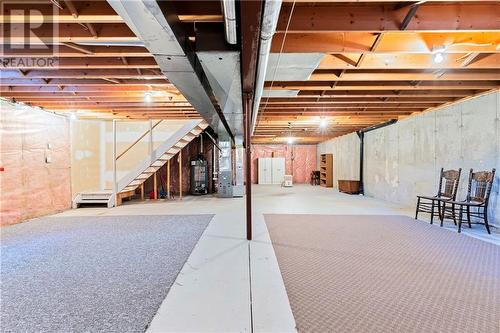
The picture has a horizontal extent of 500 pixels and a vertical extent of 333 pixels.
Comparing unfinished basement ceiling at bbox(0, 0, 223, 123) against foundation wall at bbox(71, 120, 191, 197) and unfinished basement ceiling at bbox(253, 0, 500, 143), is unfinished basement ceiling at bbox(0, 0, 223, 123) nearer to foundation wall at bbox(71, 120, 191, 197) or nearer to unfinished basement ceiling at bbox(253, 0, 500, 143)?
unfinished basement ceiling at bbox(253, 0, 500, 143)

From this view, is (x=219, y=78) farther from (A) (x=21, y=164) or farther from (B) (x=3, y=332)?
(A) (x=21, y=164)

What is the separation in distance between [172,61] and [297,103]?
9.79 ft

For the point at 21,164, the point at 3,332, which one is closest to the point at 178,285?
the point at 3,332

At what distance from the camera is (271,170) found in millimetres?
12234

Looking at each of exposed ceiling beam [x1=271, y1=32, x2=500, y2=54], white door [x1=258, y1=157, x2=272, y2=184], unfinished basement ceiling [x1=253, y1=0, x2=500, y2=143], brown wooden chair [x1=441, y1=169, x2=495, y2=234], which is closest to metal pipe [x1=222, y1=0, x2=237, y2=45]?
unfinished basement ceiling [x1=253, y1=0, x2=500, y2=143]

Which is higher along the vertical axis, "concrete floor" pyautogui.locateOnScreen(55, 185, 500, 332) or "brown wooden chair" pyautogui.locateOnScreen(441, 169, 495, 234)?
"brown wooden chair" pyautogui.locateOnScreen(441, 169, 495, 234)

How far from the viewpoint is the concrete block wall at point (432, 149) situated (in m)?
3.71

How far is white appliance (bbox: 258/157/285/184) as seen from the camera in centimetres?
1217

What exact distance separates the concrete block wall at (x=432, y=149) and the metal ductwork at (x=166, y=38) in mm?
4273

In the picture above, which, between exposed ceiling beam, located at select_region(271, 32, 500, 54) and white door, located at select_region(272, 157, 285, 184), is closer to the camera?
exposed ceiling beam, located at select_region(271, 32, 500, 54)

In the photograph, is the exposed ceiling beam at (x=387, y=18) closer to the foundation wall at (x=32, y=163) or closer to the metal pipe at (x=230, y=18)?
the metal pipe at (x=230, y=18)

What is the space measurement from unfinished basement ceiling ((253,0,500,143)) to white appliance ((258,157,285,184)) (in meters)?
7.03

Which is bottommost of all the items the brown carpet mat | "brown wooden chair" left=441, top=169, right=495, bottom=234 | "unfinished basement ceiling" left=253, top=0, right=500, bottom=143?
the brown carpet mat

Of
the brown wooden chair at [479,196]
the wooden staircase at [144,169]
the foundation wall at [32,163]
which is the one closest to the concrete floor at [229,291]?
the brown wooden chair at [479,196]
